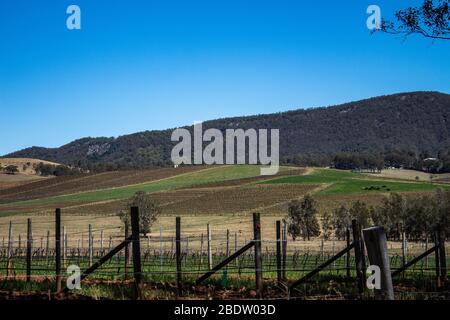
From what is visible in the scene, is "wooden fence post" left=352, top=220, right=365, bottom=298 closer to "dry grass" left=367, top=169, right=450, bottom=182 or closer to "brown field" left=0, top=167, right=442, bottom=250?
"brown field" left=0, top=167, right=442, bottom=250

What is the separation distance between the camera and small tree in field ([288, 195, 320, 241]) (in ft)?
223

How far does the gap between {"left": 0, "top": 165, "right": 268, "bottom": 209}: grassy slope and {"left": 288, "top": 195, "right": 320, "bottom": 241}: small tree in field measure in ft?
118

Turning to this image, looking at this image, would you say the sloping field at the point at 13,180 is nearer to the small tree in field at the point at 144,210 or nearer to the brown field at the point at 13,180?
the brown field at the point at 13,180

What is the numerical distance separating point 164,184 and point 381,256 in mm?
105496

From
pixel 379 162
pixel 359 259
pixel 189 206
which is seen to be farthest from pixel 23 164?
pixel 359 259

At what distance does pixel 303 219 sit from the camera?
68438 mm

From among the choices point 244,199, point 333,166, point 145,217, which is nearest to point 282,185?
point 244,199

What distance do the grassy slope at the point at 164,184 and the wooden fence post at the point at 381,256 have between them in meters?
89.8

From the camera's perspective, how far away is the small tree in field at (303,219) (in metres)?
68.0

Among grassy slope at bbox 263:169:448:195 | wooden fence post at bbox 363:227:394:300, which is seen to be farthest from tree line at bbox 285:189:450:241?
wooden fence post at bbox 363:227:394:300
